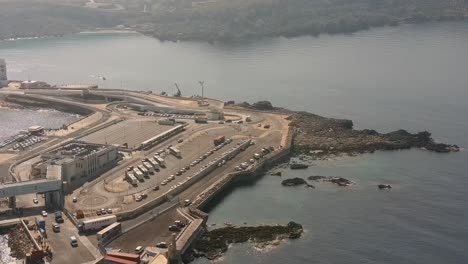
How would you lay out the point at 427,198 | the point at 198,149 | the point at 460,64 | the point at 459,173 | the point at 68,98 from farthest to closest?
the point at 460,64
the point at 68,98
the point at 198,149
the point at 459,173
the point at 427,198

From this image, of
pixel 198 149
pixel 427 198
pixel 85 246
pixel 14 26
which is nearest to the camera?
pixel 85 246

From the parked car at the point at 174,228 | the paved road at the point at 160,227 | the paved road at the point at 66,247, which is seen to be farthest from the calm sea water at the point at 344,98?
the paved road at the point at 66,247

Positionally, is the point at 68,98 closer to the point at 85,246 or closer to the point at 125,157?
the point at 125,157

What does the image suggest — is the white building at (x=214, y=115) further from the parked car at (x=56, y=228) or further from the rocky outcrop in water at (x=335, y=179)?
the parked car at (x=56, y=228)

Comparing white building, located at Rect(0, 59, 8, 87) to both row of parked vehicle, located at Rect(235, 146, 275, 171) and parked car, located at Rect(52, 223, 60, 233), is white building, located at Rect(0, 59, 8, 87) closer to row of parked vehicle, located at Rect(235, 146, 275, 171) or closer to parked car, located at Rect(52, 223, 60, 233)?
row of parked vehicle, located at Rect(235, 146, 275, 171)

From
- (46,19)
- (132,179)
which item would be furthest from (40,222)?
(46,19)

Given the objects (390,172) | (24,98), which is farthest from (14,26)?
(390,172)

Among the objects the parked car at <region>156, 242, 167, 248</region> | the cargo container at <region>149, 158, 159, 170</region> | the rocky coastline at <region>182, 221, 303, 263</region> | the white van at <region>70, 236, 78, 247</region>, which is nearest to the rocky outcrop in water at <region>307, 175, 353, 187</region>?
the rocky coastline at <region>182, 221, 303, 263</region>
